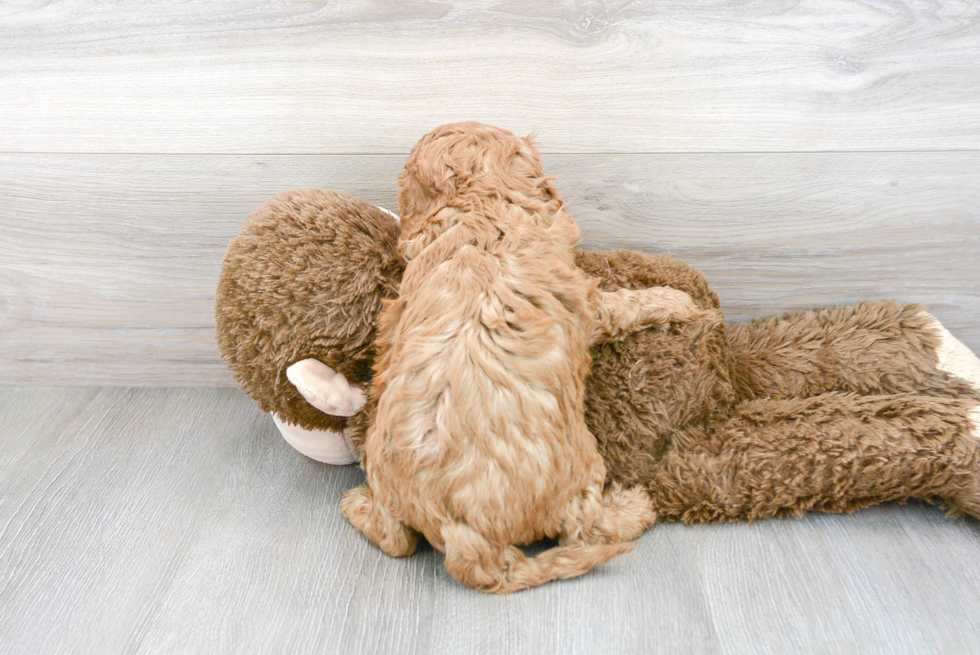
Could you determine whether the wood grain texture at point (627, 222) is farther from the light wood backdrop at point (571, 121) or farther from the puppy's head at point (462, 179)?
the puppy's head at point (462, 179)

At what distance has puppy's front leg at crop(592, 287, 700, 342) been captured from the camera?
41.1 inches

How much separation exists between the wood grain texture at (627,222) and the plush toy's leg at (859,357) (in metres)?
0.10

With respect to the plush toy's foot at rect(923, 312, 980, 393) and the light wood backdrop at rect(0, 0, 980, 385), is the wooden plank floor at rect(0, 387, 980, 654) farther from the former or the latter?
the light wood backdrop at rect(0, 0, 980, 385)

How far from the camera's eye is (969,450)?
101 cm

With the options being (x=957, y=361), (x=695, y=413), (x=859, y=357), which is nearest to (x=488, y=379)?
(x=695, y=413)

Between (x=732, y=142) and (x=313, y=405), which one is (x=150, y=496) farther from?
(x=732, y=142)

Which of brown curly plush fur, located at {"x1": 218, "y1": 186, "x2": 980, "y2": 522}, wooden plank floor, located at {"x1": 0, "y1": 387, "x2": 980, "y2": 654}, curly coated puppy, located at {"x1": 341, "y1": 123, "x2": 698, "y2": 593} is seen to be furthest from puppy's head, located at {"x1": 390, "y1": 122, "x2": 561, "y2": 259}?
wooden plank floor, located at {"x1": 0, "y1": 387, "x2": 980, "y2": 654}

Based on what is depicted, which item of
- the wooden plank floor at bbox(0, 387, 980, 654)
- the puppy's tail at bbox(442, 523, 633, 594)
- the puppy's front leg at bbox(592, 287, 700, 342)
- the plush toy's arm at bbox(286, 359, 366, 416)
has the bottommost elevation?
the wooden plank floor at bbox(0, 387, 980, 654)

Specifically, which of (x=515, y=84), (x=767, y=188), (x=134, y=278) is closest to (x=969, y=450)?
(x=767, y=188)

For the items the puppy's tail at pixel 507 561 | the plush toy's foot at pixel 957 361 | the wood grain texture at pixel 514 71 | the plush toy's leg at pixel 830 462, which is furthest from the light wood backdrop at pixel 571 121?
the puppy's tail at pixel 507 561

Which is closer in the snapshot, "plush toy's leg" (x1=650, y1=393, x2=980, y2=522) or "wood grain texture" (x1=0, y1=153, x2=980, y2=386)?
"plush toy's leg" (x1=650, y1=393, x2=980, y2=522)

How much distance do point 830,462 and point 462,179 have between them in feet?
2.28

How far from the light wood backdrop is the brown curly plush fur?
0.21 meters

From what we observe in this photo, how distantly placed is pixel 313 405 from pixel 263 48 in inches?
25.0
